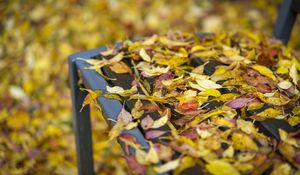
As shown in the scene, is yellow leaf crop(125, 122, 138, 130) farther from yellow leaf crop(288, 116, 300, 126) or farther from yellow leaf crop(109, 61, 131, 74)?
yellow leaf crop(288, 116, 300, 126)

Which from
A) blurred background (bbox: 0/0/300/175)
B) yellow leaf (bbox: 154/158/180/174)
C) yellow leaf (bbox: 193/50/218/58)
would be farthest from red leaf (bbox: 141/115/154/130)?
blurred background (bbox: 0/0/300/175)

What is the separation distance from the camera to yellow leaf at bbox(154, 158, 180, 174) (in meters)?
0.64

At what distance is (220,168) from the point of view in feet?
2.08

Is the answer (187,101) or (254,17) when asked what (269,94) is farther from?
(254,17)

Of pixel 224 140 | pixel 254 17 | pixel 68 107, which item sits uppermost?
pixel 224 140

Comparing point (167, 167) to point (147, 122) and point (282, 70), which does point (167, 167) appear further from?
point (282, 70)

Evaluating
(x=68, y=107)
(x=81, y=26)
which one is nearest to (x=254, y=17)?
(x=81, y=26)

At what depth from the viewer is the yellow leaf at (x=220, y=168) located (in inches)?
24.9

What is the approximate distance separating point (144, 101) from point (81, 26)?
5.11 ft

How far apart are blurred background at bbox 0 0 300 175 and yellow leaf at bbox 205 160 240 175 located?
0.72 metres

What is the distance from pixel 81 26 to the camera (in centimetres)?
226

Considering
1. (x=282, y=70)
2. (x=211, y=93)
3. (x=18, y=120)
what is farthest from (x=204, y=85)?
(x=18, y=120)

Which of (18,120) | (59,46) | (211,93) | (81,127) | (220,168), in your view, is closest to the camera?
(220,168)

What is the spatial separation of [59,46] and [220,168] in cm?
168
